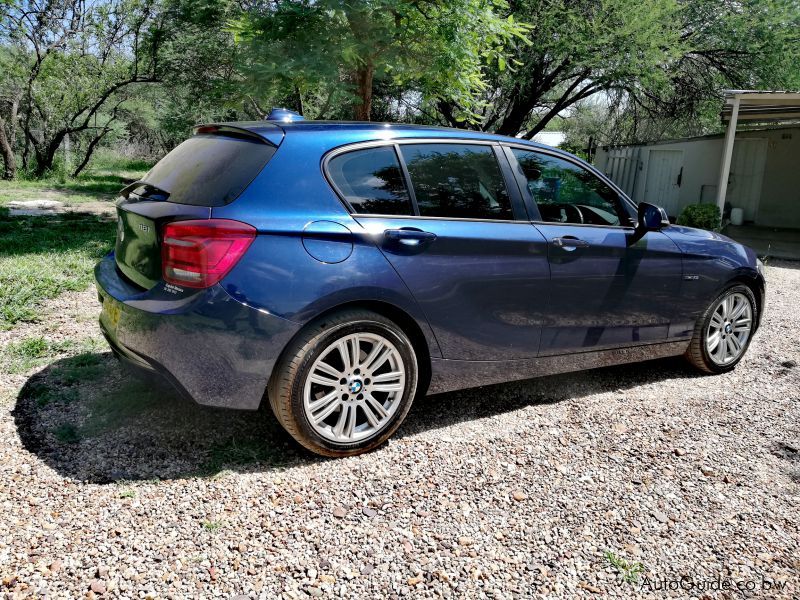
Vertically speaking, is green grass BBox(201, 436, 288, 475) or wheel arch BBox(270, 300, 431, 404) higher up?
wheel arch BBox(270, 300, 431, 404)

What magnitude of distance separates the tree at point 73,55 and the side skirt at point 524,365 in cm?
→ 1811

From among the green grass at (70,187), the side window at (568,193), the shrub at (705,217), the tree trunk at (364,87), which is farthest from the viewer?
the green grass at (70,187)

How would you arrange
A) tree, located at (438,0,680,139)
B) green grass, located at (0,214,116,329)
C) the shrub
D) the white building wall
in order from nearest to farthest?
green grass, located at (0,214,116,329) → the shrub → tree, located at (438,0,680,139) → the white building wall

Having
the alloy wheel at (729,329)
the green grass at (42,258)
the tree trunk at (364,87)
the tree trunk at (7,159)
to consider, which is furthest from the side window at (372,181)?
the tree trunk at (7,159)

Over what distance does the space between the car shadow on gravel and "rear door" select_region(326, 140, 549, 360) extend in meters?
0.60

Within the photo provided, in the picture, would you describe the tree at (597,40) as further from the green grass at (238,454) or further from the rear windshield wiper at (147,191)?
the green grass at (238,454)

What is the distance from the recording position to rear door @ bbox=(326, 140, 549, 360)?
3.23m

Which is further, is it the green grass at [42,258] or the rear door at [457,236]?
the green grass at [42,258]

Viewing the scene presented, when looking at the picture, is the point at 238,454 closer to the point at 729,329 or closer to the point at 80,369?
the point at 80,369

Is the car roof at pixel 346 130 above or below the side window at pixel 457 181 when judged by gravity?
above

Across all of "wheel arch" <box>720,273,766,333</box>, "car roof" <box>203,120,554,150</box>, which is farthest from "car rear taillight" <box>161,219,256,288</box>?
"wheel arch" <box>720,273,766,333</box>

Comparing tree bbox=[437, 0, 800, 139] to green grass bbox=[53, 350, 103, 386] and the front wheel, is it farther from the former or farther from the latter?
green grass bbox=[53, 350, 103, 386]

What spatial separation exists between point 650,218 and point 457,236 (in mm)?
1470

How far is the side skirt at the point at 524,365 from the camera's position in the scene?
3508 mm
